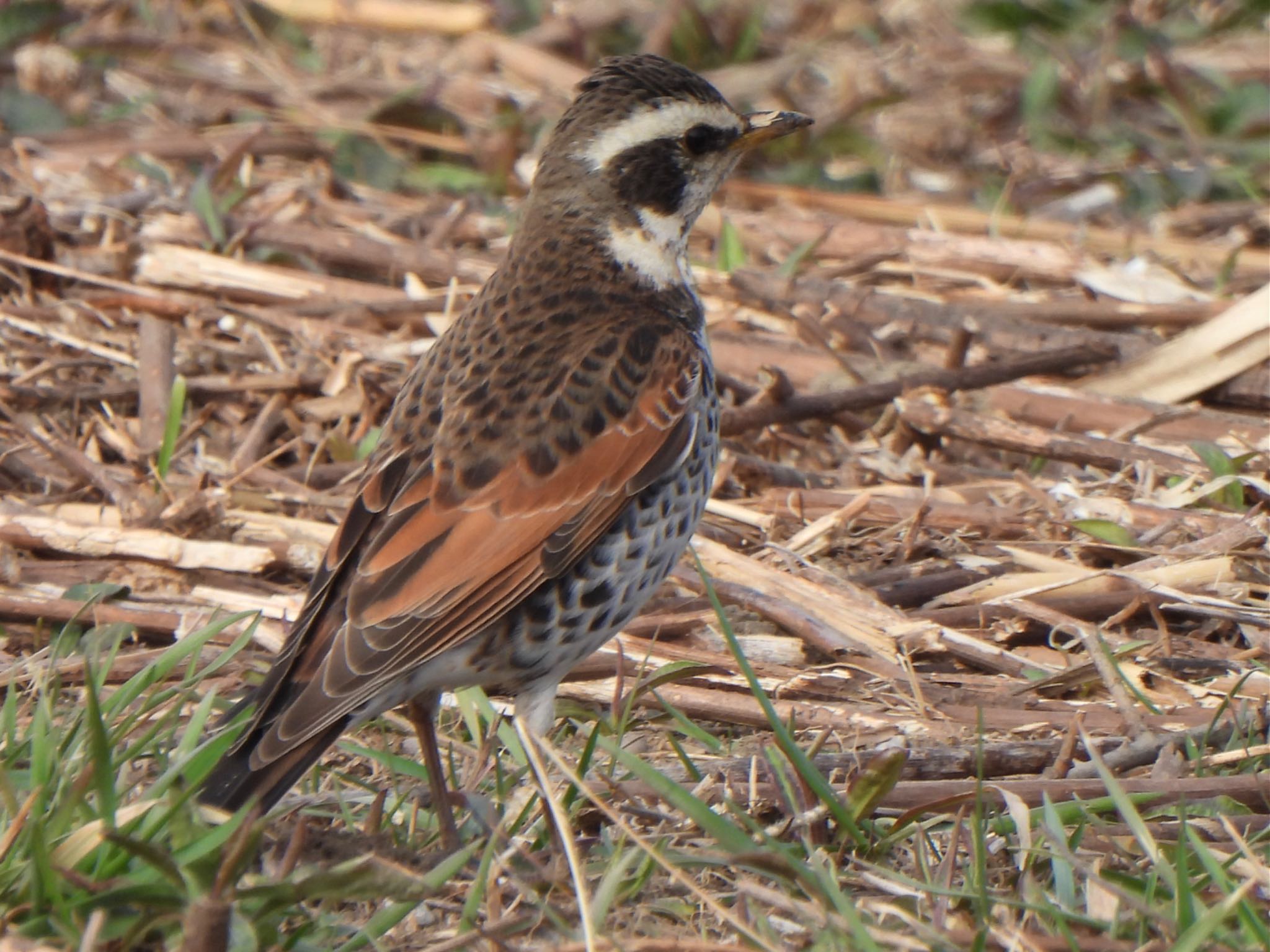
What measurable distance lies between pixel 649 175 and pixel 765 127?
0.49 meters

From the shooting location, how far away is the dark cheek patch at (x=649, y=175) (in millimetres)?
5910

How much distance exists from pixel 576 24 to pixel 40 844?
804 cm

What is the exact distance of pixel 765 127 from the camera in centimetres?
614

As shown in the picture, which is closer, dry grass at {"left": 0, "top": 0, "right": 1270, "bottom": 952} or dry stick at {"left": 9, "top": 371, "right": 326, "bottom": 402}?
dry grass at {"left": 0, "top": 0, "right": 1270, "bottom": 952}

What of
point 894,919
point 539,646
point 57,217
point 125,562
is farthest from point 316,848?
→ point 57,217

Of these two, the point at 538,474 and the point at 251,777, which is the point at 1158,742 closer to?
the point at 538,474

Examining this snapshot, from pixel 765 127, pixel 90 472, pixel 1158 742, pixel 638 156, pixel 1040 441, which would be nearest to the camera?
pixel 1158 742

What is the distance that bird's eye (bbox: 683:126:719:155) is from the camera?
5.95 m

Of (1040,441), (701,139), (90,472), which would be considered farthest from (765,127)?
(90,472)

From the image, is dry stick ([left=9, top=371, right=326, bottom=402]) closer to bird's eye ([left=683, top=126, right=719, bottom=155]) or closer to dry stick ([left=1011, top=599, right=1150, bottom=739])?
bird's eye ([left=683, top=126, right=719, bottom=155])

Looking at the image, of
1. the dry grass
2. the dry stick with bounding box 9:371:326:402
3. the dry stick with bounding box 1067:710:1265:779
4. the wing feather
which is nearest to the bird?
the wing feather

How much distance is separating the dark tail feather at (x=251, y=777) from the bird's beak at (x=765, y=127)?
2.69m

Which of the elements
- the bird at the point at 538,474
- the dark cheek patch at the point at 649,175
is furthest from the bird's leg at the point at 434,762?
the dark cheek patch at the point at 649,175

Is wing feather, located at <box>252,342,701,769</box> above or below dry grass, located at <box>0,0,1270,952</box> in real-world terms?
above
